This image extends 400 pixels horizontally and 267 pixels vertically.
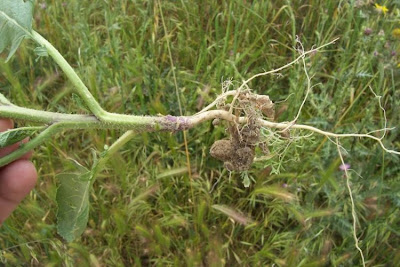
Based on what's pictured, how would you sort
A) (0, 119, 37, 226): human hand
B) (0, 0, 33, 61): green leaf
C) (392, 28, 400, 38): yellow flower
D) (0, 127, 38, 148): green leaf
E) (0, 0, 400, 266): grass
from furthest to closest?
(392, 28, 400, 38): yellow flower < (0, 0, 400, 266): grass < (0, 119, 37, 226): human hand < (0, 0, 33, 61): green leaf < (0, 127, 38, 148): green leaf

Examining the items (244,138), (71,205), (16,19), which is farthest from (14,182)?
(244,138)

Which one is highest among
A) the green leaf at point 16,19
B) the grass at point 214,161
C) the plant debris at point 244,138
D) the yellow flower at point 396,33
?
the green leaf at point 16,19

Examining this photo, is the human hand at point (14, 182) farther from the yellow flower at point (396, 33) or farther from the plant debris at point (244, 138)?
the yellow flower at point (396, 33)

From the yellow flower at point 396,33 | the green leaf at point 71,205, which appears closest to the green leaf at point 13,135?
the green leaf at point 71,205

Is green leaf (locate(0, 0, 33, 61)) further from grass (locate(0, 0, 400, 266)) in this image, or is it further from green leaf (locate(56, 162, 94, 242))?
green leaf (locate(56, 162, 94, 242))

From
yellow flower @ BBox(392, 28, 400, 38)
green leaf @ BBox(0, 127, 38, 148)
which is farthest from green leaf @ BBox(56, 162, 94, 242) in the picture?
yellow flower @ BBox(392, 28, 400, 38)

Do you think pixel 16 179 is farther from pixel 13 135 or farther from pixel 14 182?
pixel 13 135
